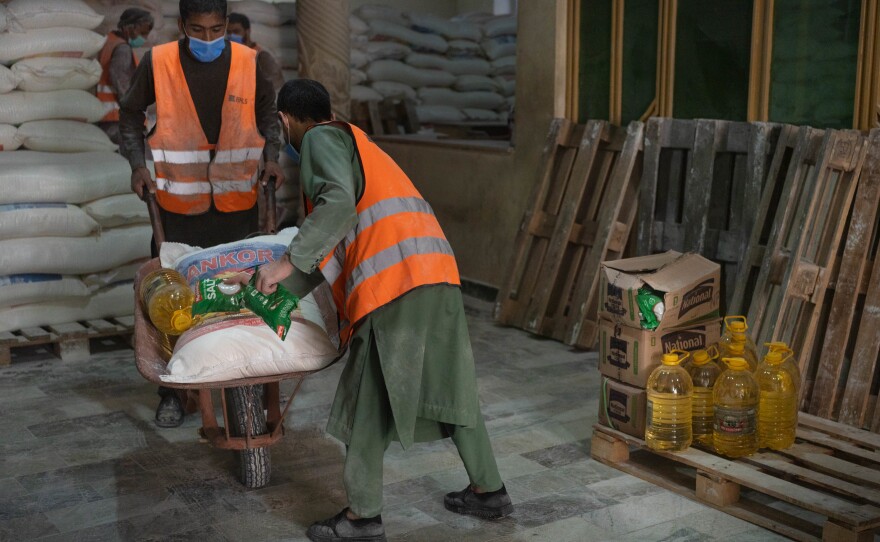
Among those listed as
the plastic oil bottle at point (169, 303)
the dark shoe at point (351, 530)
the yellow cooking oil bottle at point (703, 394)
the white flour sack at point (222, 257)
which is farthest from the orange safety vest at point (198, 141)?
the yellow cooking oil bottle at point (703, 394)

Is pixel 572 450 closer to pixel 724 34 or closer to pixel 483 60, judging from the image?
pixel 724 34

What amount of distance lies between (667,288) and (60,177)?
12.6ft

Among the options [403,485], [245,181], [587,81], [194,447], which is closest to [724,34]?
[587,81]

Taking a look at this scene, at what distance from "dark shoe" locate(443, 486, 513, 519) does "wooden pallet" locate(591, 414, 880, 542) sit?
28.8 inches

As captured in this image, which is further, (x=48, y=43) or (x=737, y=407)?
(x=48, y=43)

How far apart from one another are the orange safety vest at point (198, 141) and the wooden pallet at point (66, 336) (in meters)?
1.48

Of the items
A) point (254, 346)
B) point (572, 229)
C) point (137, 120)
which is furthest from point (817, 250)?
point (137, 120)

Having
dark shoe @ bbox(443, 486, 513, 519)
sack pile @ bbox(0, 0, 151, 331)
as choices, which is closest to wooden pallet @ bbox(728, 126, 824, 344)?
dark shoe @ bbox(443, 486, 513, 519)

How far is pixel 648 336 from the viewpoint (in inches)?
174

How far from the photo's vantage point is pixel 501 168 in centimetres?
761

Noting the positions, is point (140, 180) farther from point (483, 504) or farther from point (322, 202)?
point (483, 504)

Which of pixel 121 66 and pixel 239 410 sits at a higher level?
pixel 121 66

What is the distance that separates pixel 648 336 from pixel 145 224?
145 inches

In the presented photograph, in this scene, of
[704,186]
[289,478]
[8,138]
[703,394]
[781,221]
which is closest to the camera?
[703,394]
